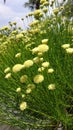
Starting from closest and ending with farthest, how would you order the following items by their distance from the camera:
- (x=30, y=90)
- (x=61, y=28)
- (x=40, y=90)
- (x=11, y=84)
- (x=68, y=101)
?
(x=30, y=90) → (x=40, y=90) → (x=68, y=101) → (x=11, y=84) → (x=61, y=28)

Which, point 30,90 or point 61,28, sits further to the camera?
point 61,28

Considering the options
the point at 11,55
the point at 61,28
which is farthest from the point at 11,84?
the point at 61,28

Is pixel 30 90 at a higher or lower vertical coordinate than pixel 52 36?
lower

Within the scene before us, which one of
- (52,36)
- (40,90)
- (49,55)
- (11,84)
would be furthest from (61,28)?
(40,90)

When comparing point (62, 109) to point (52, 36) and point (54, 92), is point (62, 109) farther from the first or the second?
point (52, 36)

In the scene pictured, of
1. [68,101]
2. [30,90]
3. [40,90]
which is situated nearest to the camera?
[30,90]

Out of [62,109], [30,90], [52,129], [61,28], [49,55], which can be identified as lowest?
[52,129]
